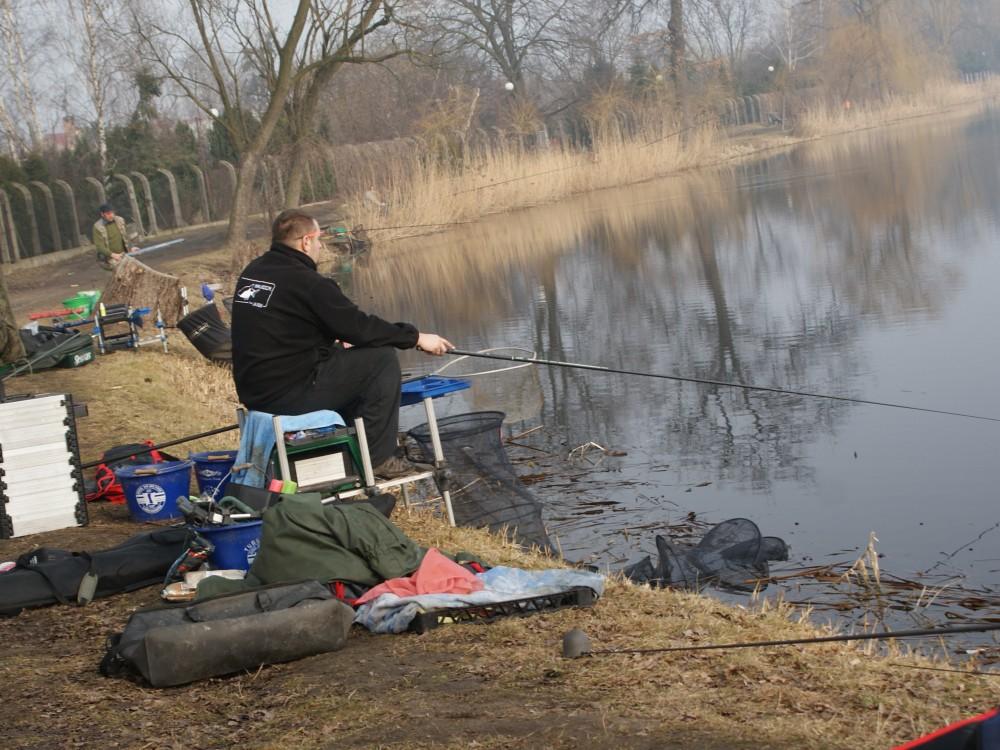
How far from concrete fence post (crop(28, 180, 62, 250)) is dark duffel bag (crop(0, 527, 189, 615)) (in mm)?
22455

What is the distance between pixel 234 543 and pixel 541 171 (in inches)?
996

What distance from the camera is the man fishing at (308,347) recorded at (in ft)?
20.4

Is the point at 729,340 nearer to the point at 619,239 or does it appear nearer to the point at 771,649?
the point at 771,649

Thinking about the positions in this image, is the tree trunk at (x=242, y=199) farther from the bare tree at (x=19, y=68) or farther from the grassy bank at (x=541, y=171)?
the bare tree at (x=19, y=68)

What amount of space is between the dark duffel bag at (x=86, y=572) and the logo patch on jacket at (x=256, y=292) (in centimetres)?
112

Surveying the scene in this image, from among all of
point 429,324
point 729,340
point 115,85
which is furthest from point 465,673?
point 115,85

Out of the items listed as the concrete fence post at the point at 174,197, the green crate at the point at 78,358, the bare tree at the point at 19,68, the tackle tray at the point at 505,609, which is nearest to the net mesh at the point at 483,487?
the tackle tray at the point at 505,609

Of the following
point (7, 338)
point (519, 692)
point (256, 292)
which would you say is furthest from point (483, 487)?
point (7, 338)

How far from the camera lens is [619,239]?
21.1 meters

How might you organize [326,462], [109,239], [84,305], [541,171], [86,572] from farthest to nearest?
[541,171] → [109,239] → [84,305] → [326,462] → [86,572]

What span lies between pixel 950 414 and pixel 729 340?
3673mm

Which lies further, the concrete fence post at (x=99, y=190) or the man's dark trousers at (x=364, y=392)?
the concrete fence post at (x=99, y=190)

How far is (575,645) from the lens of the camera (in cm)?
436

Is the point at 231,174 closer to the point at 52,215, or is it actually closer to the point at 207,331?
the point at 52,215
